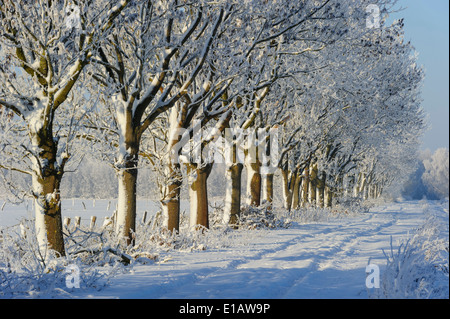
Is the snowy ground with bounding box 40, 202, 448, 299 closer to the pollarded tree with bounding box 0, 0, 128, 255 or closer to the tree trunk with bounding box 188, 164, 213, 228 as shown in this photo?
the pollarded tree with bounding box 0, 0, 128, 255

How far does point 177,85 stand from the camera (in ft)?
44.1

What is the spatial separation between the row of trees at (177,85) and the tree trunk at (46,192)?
0.02 metres

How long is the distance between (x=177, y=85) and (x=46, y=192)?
6.14m

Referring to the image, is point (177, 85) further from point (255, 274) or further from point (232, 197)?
point (255, 274)

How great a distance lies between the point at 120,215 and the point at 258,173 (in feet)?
29.9

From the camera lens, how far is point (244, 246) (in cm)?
1207

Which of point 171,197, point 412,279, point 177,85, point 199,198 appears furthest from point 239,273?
point 177,85

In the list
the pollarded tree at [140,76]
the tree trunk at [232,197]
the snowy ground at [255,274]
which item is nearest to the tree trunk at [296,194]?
the tree trunk at [232,197]

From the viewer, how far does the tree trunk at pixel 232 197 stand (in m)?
16.7

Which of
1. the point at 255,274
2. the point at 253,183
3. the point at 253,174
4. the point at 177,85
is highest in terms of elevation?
the point at 177,85

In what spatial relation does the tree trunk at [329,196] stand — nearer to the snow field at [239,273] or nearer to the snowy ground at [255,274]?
the snow field at [239,273]

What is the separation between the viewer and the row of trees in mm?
8430
